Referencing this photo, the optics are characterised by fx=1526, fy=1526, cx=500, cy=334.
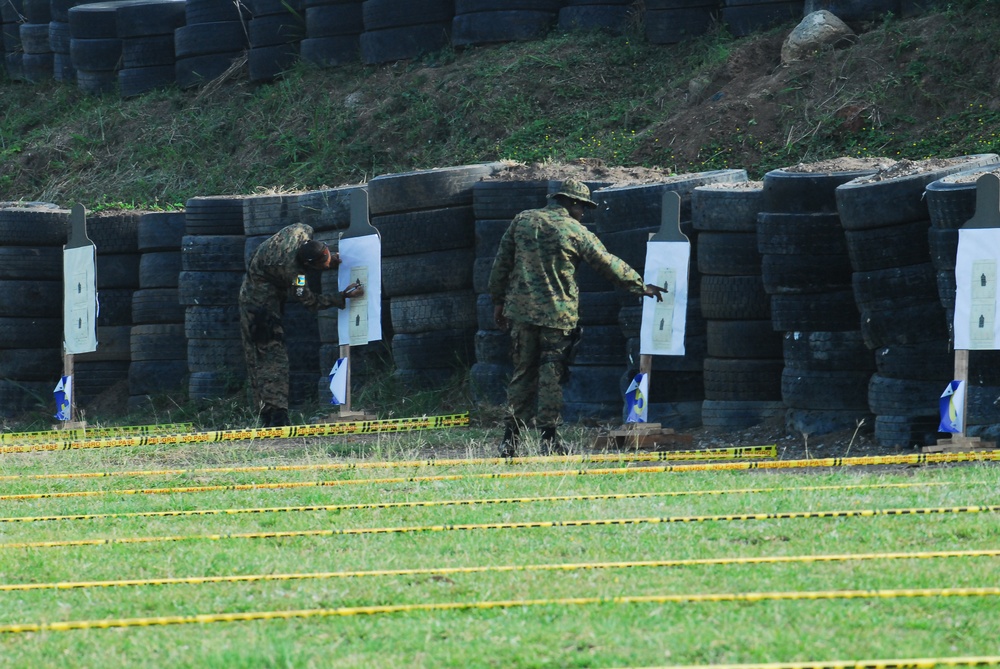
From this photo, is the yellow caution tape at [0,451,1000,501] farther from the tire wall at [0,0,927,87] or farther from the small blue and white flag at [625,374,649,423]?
the tire wall at [0,0,927,87]

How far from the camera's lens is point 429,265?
12.2 m

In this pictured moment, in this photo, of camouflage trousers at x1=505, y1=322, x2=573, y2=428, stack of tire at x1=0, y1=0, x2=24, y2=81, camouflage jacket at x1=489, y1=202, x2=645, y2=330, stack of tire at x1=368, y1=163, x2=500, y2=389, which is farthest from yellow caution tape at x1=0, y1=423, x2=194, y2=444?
stack of tire at x1=0, y1=0, x2=24, y2=81

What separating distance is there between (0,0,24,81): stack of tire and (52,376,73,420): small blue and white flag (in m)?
11.4

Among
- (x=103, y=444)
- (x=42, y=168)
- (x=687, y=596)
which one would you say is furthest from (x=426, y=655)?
(x=42, y=168)

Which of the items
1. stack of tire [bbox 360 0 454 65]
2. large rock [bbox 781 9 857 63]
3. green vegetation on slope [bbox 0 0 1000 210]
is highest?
stack of tire [bbox 360 0 454 65]

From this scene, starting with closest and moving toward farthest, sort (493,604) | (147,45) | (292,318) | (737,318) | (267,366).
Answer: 1. (493,604)
2. (737,318)
3. (267,366)
4. (292,318)
5. (147,45)

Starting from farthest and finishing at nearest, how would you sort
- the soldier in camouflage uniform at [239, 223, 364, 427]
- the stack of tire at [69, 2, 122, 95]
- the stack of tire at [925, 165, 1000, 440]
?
the stack of tire at [69, 2, 122, 95] < the soldier in camouflage uniform at [239, 223, 364, 427] < the stack of tire at [925, 165, 1000, 440]

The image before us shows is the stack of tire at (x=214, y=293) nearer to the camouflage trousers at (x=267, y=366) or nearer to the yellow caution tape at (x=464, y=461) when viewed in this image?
the camouflage trousers at (x=267, y=366)

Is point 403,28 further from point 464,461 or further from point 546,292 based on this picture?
point 464,461

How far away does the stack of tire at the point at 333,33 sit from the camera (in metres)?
19.1

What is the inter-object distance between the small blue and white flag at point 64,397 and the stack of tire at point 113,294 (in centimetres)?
85

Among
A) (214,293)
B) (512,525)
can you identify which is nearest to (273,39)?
(214,293)

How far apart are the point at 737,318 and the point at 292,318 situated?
4.34 m

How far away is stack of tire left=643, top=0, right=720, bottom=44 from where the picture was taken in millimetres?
17328
